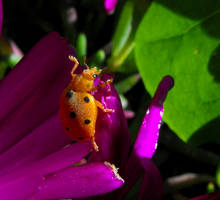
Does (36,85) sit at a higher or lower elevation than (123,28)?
higher

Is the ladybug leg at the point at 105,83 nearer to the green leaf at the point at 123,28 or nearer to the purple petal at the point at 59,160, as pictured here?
the purple petal at the point at 59,160

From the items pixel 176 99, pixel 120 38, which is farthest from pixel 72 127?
pixel 120 38

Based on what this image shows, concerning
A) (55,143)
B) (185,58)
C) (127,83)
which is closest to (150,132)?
(55,143)

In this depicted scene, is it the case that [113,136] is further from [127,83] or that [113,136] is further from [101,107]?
[127,83]

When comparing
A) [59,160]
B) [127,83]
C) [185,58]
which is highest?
[59,160]

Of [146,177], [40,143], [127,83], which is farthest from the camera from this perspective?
[127,83]

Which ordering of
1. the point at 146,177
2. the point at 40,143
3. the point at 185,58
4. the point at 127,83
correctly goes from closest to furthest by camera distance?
the point at 146,177, the point at 40,143, the point at 185,58, the point at 127,83

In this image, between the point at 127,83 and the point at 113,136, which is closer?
the point at 113,136

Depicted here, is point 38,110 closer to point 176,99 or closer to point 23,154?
point 23,154
